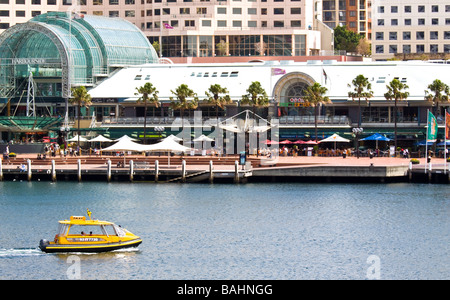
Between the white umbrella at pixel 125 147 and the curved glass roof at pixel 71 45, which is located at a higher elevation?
the curved glass roof at pixel 71 45

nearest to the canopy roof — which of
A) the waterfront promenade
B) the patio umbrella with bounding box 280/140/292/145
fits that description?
the waterfront promenade

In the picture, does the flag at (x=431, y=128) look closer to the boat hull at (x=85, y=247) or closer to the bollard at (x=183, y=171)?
the bollard at (x=183, y=171)

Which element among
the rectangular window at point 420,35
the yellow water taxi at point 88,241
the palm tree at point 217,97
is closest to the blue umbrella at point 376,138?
the palm tree at point 217,97

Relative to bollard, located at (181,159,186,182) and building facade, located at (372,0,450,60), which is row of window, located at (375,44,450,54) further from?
bollard, located at (181,159,186,182)

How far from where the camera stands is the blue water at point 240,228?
213 ft

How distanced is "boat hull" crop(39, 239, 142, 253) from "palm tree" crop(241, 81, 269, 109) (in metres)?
65.0

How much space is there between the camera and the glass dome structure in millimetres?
146750

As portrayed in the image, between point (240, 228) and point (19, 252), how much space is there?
18741mm

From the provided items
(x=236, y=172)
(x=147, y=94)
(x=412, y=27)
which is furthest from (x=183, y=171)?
(x=412, y=27)

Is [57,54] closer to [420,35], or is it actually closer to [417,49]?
[417,49]

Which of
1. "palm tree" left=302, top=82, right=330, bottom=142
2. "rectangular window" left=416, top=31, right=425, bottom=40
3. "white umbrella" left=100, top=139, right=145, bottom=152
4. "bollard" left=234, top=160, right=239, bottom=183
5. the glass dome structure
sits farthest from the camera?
"rectangular window" left=416, top=31, right=425, bottom=40

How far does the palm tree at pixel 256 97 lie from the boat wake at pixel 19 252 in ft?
221

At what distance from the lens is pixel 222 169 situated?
115000 mm

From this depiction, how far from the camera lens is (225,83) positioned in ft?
472
